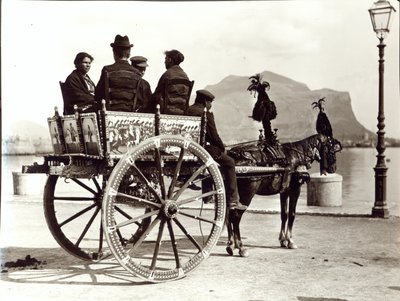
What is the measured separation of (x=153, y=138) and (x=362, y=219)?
7243mm

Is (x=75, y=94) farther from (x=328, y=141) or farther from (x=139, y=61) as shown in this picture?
(x=328, y=141)

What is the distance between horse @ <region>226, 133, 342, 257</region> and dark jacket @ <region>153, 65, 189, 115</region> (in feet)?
5.35

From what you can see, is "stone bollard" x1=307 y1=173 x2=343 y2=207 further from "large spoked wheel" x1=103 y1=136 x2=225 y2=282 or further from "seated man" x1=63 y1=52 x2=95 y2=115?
"seated man" x1=63 y1=52 x2=95 y2=115

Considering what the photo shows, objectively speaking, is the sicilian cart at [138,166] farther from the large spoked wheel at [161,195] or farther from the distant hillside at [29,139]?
the distant hillside at [29,139]

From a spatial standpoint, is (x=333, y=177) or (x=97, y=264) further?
(x=333, y=177)

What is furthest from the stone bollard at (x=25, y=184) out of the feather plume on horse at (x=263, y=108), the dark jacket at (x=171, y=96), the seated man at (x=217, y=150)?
the dark jacket at (x=171, y=96)

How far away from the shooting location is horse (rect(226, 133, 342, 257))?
882 centimetres

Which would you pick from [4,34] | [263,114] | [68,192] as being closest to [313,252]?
[263,114]

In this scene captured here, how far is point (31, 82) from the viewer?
11.3 m

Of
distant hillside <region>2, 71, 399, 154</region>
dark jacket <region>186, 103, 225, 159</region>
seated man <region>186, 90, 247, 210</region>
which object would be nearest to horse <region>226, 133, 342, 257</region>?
seated man <region>186, 90, 247, 210</region>

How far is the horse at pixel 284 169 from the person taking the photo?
8.82m

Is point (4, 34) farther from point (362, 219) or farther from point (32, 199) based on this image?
point (32, 199)

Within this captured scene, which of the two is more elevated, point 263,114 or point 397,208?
point 263,114

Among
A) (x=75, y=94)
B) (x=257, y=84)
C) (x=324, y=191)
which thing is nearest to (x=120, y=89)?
(x=75, y=94)
